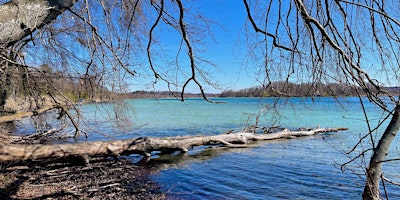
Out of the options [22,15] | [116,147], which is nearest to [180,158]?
[116,147]

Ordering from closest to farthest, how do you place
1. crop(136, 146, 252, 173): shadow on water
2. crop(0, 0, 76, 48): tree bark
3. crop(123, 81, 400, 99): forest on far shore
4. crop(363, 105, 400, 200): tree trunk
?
crop(363, 105, 400, 200): tree trunk
crop(123, 81, 400, 99): forest on far shore
crop(0, 0, 76, 48): tree bark
crop(136, 146, 252, 173): shadow on water

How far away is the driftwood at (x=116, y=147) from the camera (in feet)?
20.8

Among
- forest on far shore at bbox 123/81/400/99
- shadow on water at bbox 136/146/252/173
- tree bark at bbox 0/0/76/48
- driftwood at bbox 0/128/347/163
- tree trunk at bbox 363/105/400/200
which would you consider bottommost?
shadow on water at bbox 136/146/252/173

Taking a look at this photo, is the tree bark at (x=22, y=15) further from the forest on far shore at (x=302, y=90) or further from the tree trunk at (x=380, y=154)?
the tree trunk at (x=380, y=154)

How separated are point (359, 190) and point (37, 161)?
7.08 metres

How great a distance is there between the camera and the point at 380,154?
145 cm

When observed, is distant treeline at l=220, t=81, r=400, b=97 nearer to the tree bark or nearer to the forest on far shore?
the forest on far shore

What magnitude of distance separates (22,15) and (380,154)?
8.65 feet

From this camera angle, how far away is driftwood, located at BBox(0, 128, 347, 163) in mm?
6344

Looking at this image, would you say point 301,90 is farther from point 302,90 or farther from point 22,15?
point 22,15

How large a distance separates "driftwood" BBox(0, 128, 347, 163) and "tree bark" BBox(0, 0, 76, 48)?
14.5 feet

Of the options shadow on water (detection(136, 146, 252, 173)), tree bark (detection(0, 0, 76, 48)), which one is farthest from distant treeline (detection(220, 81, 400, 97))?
shadow on water (detection(136, 146, 252, 173))

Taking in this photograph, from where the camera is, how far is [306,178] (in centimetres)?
789

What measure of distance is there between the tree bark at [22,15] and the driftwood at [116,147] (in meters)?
4.41
